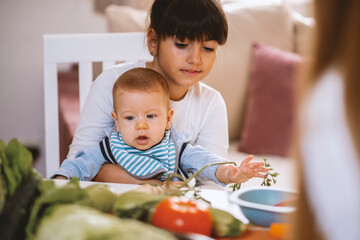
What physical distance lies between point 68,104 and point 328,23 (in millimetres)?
2169

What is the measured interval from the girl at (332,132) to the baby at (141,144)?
0.80 meters

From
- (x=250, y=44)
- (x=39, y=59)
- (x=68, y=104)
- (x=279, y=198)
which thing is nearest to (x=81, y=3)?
(x=39, y=59)

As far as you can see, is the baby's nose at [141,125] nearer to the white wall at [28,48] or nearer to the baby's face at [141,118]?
the baby's face at [141,118]

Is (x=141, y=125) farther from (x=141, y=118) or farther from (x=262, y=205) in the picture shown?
(x=262, y=205)

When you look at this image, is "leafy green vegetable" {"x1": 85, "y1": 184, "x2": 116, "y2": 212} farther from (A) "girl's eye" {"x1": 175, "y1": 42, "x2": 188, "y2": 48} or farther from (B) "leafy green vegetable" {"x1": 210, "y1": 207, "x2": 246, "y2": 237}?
(A) "girl's eye" {"x1": 175, "y1": 42, "x2": 188, "y2": 48}

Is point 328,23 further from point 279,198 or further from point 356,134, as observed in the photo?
point 279,198

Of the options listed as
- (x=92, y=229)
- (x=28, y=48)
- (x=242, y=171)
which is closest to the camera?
(x=92, y=229)

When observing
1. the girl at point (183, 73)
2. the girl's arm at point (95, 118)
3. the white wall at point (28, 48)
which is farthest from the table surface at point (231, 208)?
the white wall at point (28, 48)

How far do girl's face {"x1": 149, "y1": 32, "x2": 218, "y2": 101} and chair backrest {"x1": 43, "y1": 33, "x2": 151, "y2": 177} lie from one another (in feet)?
0.80

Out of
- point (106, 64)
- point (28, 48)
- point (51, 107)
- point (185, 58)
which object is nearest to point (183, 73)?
point (185, 58)

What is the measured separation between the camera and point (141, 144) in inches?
48.1

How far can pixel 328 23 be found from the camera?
35 centimetres

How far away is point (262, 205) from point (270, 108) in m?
1.67

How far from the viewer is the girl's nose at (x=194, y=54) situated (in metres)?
1.37
